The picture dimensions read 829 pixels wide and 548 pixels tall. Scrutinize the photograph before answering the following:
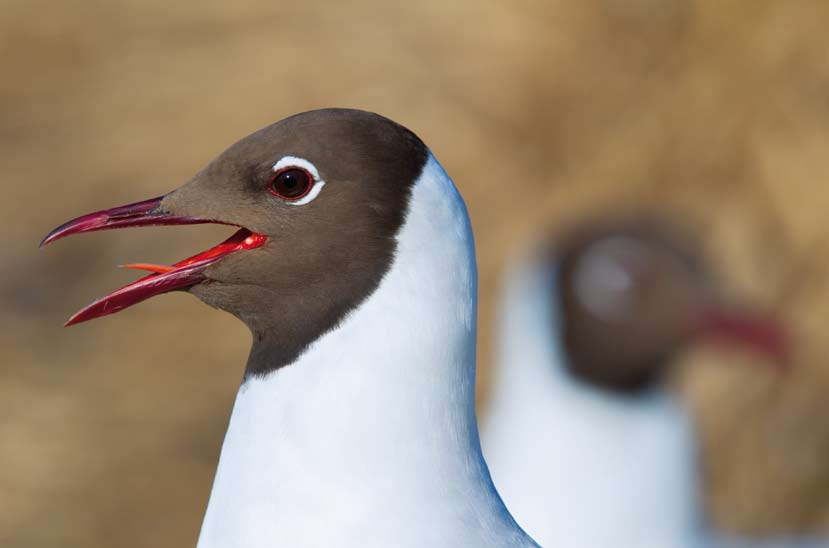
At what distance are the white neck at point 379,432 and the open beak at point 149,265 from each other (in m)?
0.18

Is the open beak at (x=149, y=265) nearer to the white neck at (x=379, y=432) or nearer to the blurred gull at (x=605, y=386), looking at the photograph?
the white neck at (x=379, y=432)

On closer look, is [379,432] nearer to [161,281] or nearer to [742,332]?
[161,281]

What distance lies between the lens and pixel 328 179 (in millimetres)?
1771

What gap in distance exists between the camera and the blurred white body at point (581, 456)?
3.61m

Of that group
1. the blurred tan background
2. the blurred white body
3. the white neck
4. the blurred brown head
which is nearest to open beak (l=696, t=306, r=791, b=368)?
the blurred brown head

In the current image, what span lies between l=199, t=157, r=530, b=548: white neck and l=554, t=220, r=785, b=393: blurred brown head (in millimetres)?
2364

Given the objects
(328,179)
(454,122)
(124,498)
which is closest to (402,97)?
(454,122)

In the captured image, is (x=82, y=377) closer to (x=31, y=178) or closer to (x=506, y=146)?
(x=31, y=178)

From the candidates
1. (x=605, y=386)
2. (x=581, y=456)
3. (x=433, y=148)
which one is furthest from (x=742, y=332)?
(x=433, y=148)

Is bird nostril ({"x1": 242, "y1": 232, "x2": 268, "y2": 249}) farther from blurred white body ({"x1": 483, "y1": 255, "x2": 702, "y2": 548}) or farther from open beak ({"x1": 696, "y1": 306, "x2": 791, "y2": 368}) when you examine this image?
open beak ({"x1": 696, "y1": 306, "x2": 791, "y2": 368})

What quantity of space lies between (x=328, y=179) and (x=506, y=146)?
5072mm

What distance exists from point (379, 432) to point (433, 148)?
4.95 m

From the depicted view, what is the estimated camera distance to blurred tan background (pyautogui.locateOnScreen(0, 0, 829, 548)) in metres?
5.53

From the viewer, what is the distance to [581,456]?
3.76m
